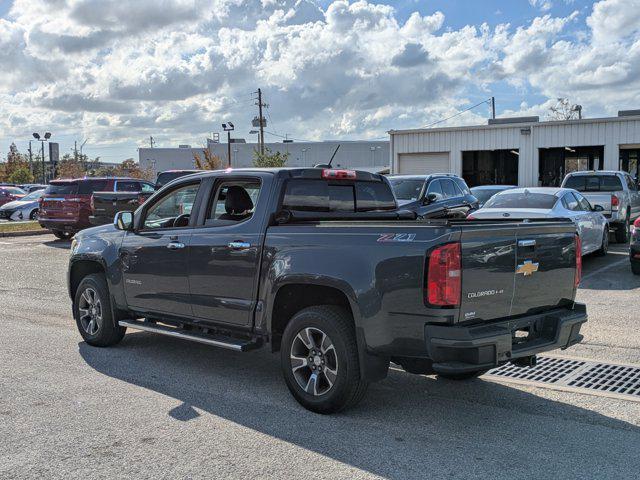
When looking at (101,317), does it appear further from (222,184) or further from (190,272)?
(222,184)

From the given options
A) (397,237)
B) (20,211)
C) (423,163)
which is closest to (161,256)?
(397,237)

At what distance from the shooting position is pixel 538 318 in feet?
16.2

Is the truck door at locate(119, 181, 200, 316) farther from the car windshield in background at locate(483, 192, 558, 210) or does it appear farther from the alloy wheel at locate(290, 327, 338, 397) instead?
the car windshield in background at locate(483, 192, 558, 210)

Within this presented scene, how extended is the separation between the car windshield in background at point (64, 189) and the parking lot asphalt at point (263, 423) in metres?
12.7

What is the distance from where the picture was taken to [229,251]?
557cm

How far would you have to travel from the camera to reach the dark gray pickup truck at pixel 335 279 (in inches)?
172

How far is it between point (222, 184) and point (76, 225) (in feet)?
45.5

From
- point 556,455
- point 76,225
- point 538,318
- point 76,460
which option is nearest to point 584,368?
point 538,318

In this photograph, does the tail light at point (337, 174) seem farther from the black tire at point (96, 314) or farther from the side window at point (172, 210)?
the black tire at point (96, 314)

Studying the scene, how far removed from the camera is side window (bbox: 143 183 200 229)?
6328mm

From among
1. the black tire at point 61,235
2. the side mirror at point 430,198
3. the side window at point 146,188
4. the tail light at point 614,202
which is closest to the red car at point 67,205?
the black tire at point 61,235

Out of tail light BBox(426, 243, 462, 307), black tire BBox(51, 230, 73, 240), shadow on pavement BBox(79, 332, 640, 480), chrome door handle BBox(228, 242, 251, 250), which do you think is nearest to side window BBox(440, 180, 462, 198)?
shadow on pavement BBox(79, 332, 640, 480)

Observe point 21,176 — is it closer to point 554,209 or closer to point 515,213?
point 515,213

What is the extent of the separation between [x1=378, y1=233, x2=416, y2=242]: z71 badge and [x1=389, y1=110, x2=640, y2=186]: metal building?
25652mm
